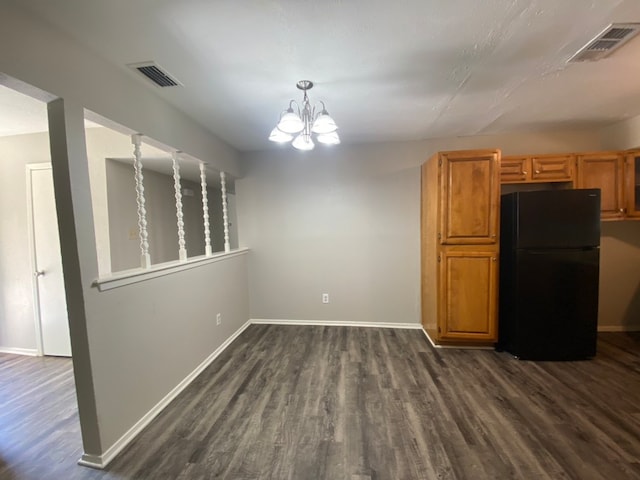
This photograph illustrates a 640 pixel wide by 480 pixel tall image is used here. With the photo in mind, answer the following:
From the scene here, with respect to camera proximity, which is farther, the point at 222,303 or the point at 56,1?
the point at 222,303

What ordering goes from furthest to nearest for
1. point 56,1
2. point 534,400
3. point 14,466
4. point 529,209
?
point 529,209 → point 534,400 → point 14,466 → point 56,1

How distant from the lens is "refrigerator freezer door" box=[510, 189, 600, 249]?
9.05ft

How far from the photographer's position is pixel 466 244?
303 centimetres

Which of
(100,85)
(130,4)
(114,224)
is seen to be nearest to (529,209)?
(130,4)

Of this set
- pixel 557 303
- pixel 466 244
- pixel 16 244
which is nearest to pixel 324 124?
pixel 466 244

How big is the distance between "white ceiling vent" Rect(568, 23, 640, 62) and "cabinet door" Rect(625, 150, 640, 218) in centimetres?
195

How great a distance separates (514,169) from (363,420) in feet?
10.1

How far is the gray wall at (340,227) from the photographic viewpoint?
380 cm

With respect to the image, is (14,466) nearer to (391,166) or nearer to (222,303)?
(222,303)

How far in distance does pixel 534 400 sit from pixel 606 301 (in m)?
2.30

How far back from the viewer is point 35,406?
2301mm

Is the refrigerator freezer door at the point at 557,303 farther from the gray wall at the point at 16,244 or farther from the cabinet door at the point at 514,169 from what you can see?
the gray wall at the point at 16,244

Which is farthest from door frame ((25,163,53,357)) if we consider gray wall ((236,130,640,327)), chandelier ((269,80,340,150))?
chandelier ((269,80,340,150))

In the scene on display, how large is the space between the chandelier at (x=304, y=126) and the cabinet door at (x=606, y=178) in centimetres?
293
